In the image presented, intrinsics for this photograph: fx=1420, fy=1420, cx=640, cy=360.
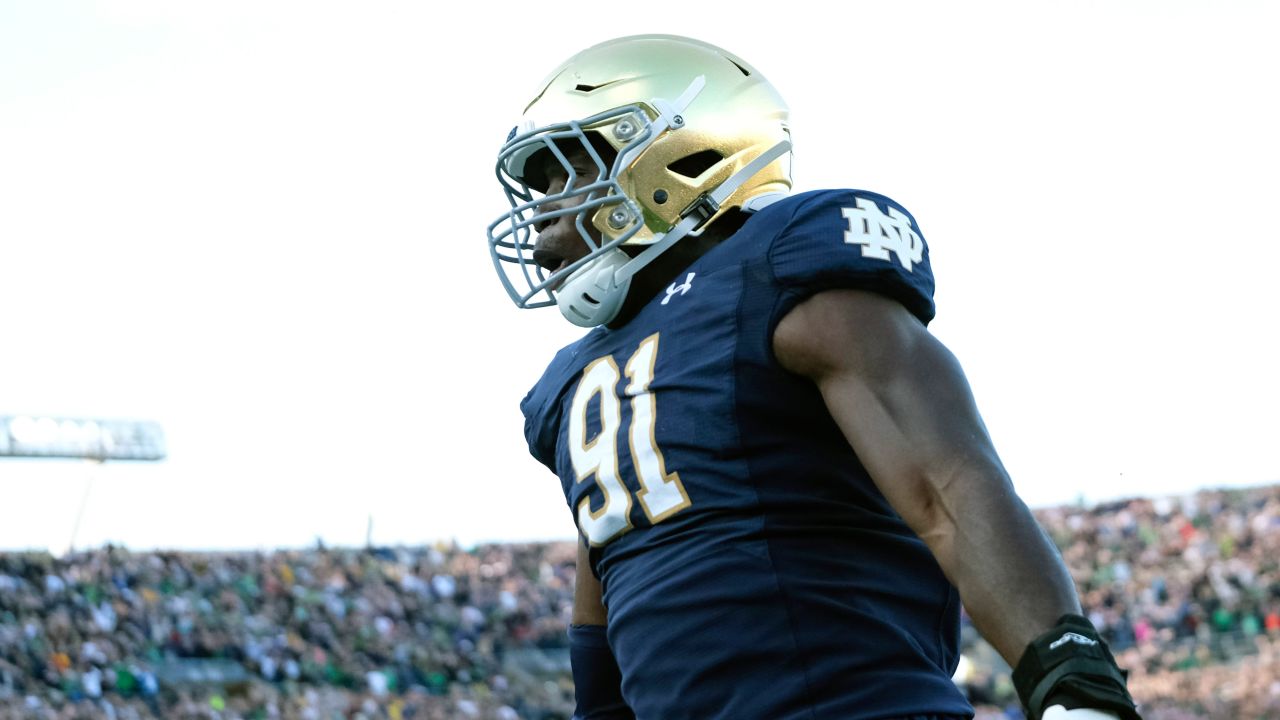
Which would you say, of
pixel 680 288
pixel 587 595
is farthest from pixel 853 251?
pixel 587 595

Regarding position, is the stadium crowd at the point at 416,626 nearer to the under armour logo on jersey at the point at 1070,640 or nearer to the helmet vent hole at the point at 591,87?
the helmet vent hole at the point at 591,87

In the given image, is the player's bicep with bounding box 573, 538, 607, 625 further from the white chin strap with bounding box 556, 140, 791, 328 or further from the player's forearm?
the player's forearm

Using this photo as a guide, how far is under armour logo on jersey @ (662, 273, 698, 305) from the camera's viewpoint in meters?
2.19

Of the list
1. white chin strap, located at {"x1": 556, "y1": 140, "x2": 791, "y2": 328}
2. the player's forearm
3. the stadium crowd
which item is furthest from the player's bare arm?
the stadium crowd

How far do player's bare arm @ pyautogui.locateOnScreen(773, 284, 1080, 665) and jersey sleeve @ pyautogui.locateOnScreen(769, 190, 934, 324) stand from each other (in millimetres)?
22

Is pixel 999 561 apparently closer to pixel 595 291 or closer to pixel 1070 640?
pixel 1070 640

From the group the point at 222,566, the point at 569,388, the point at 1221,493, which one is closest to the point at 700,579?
the point at 569,388

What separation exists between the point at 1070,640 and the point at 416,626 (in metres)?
15.7

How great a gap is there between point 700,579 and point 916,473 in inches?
15.3

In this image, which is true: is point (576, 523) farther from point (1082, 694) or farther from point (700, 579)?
point (1082, 694)

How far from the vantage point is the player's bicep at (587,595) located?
8.34 ft

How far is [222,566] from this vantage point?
17266 mm

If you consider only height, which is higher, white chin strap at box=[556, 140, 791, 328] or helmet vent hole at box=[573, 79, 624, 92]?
helmet vent hole at box=[573, 79, 624, 92]

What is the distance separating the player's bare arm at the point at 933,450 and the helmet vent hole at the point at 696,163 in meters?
0.57
